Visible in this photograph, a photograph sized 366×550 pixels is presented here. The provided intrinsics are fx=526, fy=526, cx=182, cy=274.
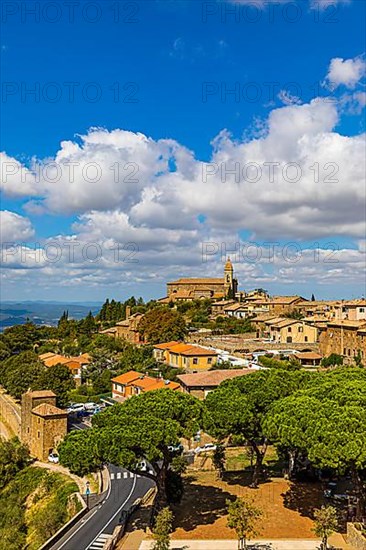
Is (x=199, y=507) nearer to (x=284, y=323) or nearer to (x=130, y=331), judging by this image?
(x=284, y=323)

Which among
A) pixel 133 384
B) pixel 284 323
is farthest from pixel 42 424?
pixel 284 323

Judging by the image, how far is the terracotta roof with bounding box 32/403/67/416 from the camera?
3922 cm

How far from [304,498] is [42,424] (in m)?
22.5

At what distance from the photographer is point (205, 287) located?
113 metres

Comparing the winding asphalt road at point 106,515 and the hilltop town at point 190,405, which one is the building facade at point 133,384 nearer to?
the hilltop town at point 190,405

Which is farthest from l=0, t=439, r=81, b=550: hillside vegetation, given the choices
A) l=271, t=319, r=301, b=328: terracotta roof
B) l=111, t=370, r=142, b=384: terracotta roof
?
l=271, t=319, r=301, b=328: terracotta roof

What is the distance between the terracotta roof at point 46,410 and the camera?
39219mm

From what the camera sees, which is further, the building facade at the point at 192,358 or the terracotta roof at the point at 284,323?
the terracotta roof at the point at 284,323

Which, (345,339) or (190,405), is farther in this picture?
(345,339)

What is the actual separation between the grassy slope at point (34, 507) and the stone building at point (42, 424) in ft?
7.33

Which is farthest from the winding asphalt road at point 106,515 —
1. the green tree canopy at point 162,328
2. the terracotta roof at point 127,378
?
the green tree canopy at point 162,328

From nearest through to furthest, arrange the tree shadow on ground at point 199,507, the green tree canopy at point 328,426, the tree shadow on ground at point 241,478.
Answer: the green tree canopy at point 328,426 → the tree shadow on ground at point 199,507 → the tree shadow on ground at point 241,478

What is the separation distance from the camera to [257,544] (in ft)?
61.0

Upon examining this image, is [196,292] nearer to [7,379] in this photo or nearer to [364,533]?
[7,379]
